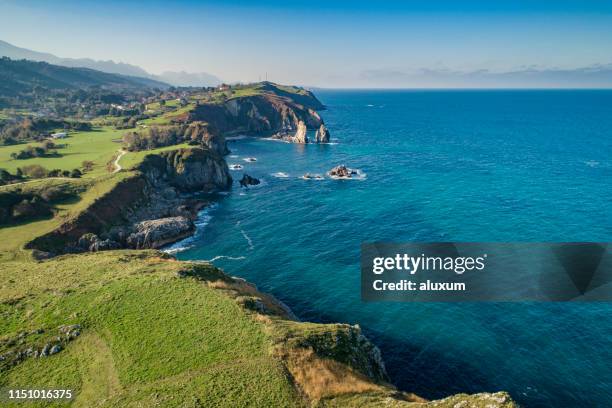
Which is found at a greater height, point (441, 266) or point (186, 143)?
point (186, 143)

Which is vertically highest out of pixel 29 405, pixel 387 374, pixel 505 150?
pixel 505 150

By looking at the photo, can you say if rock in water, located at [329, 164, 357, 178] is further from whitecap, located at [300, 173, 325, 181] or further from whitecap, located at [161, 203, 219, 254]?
whitecap, located at [161, 203, 219, 254]

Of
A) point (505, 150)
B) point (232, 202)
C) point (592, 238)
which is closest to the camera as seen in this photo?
point (592, 238)

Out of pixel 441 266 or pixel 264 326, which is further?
pixel 441 266

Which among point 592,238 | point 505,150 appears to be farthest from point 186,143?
point 505,150

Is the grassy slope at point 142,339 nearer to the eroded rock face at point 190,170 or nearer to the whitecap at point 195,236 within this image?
the whitecap at point 195,236

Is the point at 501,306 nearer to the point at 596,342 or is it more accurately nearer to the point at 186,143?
the point at 596,342

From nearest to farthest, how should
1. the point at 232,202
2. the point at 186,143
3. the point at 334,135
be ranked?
the point at 232,202 < the point at 186,143 < the point at 334,135
